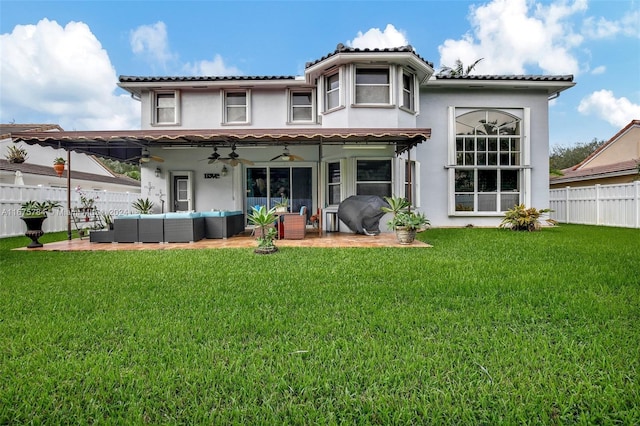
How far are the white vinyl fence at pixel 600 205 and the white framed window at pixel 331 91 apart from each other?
1115 cm

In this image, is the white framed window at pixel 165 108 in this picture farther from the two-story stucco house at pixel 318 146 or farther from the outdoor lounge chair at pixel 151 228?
the outdoor lounge chair at pixel 151 228

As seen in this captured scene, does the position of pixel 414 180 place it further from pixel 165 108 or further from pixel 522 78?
pixel 165 108

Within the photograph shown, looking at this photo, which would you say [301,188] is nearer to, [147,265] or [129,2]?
[147,265]

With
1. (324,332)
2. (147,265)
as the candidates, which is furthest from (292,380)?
(147,265)

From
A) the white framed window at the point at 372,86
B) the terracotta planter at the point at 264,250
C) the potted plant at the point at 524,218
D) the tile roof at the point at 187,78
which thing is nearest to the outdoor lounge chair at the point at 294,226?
the terracotta planter at the point at 264,250

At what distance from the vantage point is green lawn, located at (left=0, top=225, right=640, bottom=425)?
5.86 feet

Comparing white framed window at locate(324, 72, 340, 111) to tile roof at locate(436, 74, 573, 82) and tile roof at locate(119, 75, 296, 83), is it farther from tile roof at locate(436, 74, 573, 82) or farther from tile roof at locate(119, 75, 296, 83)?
tile roof at locate(436, 74, 573, 82)

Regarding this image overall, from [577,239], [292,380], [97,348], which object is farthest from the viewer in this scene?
[577,239]

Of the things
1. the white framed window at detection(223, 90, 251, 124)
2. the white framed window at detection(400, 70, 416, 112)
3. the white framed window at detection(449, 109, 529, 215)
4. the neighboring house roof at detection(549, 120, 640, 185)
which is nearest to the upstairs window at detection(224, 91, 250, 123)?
the white framed window at detection(223, 90, 251, 124)

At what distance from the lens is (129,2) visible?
1396 centimetres

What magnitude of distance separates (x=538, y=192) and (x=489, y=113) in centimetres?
366

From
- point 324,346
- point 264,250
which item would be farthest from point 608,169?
point 324,346

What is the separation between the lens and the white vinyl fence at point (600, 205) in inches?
440

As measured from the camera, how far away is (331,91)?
10844 mm
